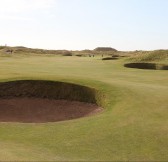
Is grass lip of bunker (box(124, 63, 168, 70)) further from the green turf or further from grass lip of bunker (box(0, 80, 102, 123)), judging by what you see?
the green turf

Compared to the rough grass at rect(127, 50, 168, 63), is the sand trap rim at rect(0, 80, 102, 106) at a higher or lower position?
lower

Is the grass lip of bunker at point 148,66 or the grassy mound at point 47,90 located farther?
the grass lip of bunker at point 148,66

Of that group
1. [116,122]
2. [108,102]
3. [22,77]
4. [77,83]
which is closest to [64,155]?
[116,122]

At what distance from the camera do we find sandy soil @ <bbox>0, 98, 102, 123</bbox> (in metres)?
21.2

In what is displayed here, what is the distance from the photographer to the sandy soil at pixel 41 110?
2122 cm

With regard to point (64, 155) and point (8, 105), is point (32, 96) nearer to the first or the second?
point (8, 105)

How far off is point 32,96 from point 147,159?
1360cm

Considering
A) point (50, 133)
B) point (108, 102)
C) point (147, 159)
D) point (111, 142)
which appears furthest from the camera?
point (108, 102)

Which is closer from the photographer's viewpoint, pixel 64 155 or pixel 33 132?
pixel 64 155

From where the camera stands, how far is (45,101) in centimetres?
2377

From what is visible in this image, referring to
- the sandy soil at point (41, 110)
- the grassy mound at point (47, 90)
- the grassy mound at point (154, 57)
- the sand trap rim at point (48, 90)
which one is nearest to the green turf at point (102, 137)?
the sandy soil at point (41, 110)

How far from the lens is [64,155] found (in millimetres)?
12180

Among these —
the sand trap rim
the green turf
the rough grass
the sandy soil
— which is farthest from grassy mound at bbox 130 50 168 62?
the green turf

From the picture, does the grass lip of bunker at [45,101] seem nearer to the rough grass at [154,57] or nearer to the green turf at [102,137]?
the green turf at [102,137]
